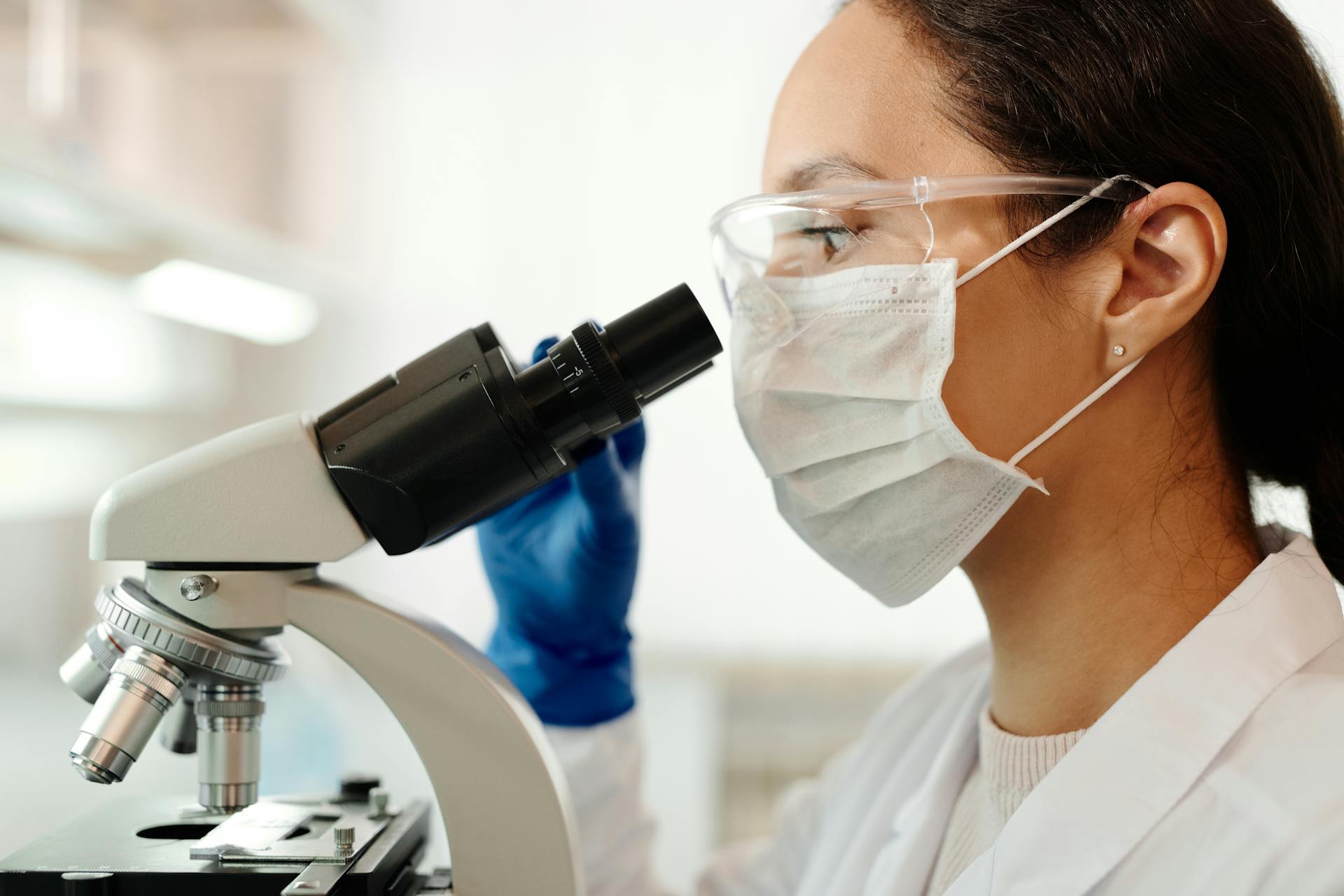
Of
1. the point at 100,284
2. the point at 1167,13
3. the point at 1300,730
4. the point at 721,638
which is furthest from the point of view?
the point at 721,638

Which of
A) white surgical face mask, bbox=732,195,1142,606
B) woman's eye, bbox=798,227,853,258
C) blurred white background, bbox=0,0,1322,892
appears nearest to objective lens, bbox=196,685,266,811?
white surgical face mask, bbox=732,195,1142,606

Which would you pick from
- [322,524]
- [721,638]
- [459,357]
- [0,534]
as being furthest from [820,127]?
[721,638]

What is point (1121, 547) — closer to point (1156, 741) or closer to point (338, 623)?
point (1156, 741)

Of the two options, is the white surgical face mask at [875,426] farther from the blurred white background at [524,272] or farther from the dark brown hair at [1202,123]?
the blurred white background at [524,272]

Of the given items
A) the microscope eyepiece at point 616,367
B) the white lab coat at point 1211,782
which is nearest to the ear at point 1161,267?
the white lab coat at point 1211,782

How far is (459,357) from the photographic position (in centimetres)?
69

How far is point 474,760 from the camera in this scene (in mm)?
724

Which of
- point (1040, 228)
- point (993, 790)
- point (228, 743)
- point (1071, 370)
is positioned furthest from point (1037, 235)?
point (228, 743)

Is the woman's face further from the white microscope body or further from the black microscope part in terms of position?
the white microscope body

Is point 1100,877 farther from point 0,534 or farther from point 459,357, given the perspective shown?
point 0,534

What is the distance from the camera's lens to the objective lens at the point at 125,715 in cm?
62

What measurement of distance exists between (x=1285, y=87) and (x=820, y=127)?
386 mm

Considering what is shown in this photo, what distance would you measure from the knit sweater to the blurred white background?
4.03 feet

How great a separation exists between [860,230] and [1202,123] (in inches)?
11.2
